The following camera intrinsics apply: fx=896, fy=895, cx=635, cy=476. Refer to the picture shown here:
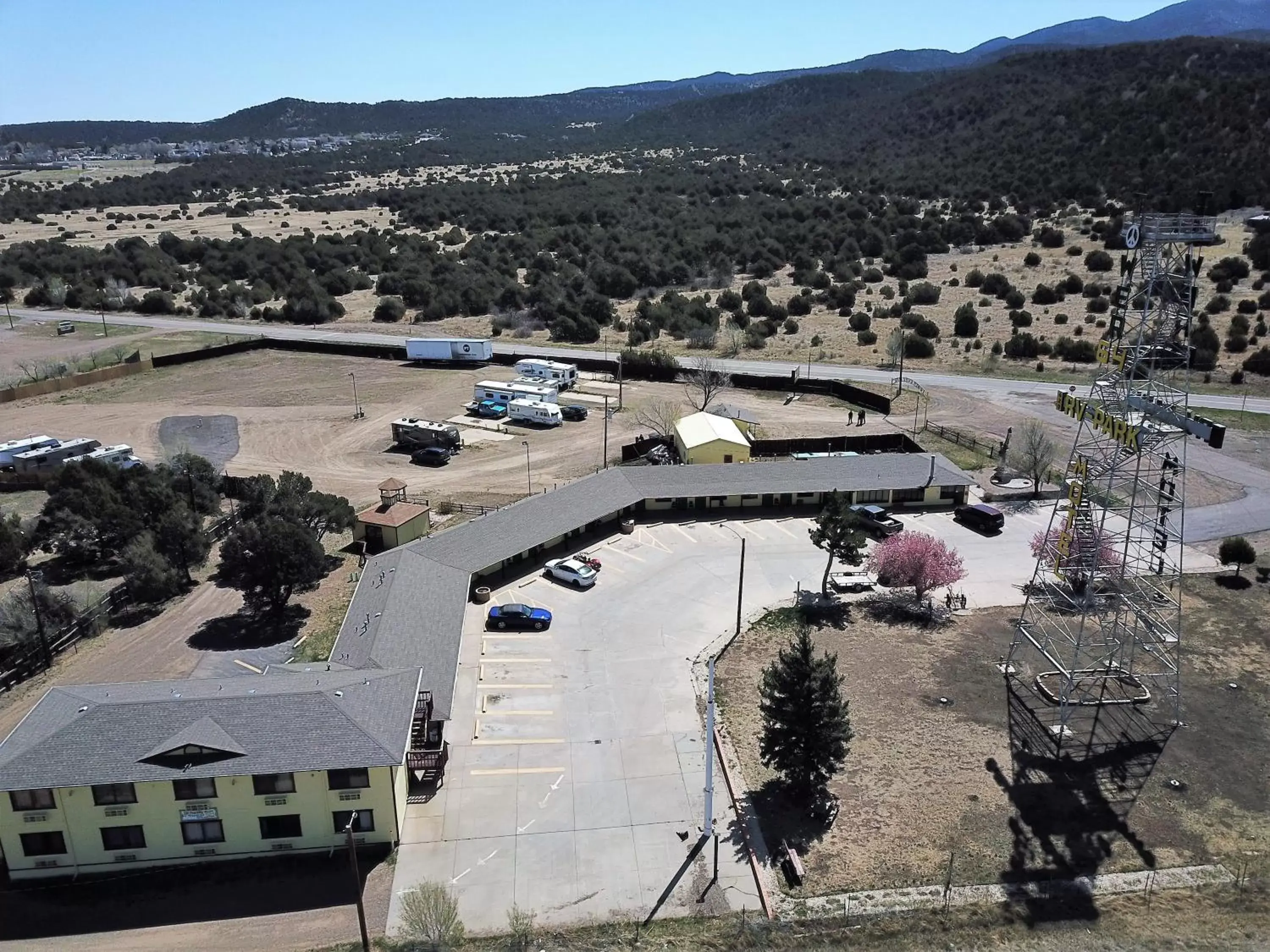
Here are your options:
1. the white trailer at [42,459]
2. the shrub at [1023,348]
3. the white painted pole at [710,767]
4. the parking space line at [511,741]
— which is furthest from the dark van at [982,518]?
the white trailer at [42,459]

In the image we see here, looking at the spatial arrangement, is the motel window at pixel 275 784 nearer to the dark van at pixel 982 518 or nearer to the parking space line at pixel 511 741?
the parking space line at pixel 511 741

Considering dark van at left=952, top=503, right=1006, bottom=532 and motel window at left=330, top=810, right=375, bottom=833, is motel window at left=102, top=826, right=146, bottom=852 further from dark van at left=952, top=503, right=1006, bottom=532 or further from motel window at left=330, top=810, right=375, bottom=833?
dark van at left=952, top=503, right=1006, bottom=532

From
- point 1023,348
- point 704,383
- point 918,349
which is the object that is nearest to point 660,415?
point 704,383

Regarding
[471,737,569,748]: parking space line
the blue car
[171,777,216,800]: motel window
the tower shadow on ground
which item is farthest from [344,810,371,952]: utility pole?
the tower shadow on ground

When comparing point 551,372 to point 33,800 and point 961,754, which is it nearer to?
point 961,754

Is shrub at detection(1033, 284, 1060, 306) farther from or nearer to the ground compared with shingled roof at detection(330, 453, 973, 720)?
farther from the ground
